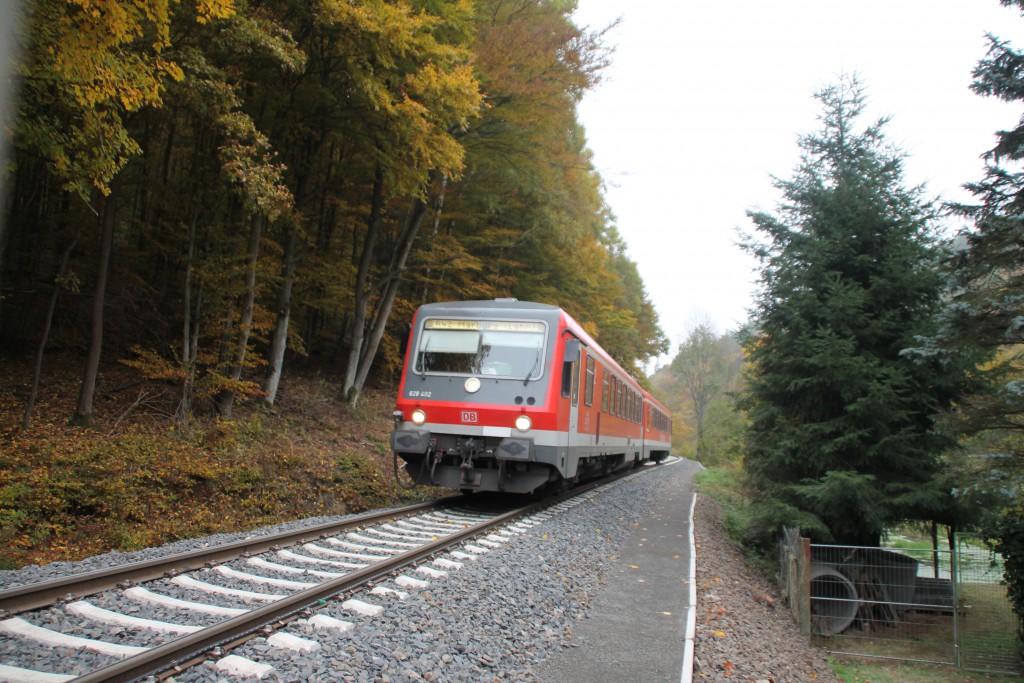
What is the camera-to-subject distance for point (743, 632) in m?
6.48

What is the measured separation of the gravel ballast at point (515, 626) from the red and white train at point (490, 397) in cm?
109

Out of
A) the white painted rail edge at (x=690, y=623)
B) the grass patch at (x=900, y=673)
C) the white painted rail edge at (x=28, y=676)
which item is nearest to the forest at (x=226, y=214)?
the white painted rail edge at (x=28, y=676)

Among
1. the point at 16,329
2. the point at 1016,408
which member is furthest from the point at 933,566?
the point at 16,329

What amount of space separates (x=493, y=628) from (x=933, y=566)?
25.0 ft

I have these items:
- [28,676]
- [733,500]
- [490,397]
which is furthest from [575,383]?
[28,676]

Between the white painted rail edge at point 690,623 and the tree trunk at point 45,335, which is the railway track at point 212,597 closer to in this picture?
the white painted rail edge at point 690,623

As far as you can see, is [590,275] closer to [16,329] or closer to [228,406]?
[228,406]

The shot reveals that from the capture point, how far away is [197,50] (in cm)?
968

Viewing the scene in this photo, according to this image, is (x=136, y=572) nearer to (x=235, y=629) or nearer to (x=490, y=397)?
(x=235, y=629)

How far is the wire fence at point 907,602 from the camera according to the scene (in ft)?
28.0

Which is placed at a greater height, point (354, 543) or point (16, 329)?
point (16, 329)

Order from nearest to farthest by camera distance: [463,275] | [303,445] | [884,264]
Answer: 1. [884,264]
2. [303,445]
3. [463,275]

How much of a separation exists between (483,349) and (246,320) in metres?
5.93

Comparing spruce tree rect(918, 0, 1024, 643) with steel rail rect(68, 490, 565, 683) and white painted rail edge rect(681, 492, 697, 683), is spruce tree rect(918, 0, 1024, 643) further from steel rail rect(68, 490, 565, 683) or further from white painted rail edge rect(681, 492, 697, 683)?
steel rail rect(68, 490, 565, 683)
